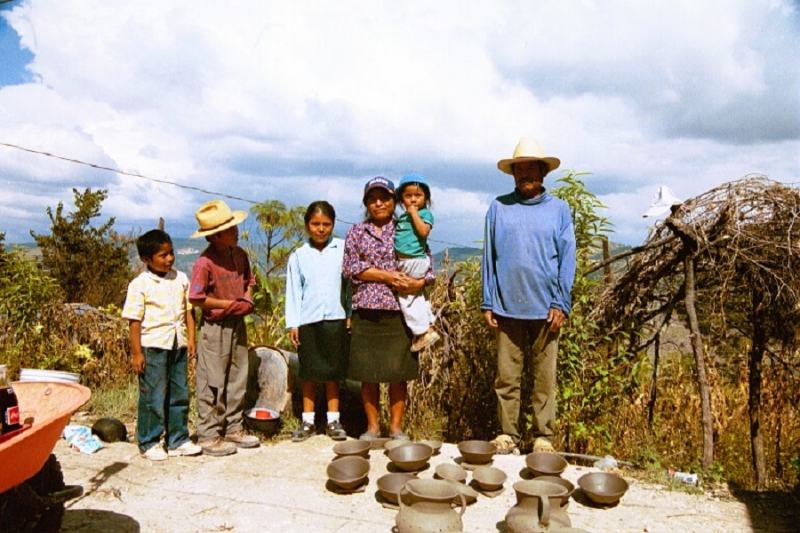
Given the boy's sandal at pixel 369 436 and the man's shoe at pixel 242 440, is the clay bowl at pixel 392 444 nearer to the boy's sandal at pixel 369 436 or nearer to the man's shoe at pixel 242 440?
the boy's sandal at pixel 369 436

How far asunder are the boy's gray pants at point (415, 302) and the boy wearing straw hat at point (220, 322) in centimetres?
113

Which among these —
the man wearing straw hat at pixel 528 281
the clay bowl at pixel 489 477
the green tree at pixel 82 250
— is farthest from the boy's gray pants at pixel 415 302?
the green tree at pixel 82 250

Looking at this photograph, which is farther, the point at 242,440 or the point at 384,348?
the point at 242,440

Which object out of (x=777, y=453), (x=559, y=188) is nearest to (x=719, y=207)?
(x=559, y=188)

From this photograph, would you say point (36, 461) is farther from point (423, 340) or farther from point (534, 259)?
point (534, 259)

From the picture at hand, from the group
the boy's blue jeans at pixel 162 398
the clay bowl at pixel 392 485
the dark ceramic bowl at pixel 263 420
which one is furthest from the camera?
the dark ceramic bowl at pixel 263 420

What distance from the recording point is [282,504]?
357cm

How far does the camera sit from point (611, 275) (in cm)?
468

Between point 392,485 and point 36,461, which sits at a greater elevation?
point 36,461

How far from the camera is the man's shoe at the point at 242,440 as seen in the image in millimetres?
4508

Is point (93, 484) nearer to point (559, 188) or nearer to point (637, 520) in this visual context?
point (637, 520)

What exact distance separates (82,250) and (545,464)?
11009 mm

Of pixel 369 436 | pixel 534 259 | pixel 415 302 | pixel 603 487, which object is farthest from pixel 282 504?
pixel 534 259

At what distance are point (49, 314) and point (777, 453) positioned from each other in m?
6.60
